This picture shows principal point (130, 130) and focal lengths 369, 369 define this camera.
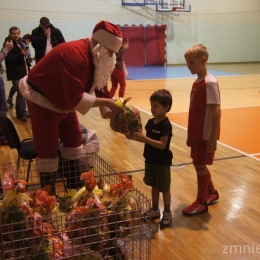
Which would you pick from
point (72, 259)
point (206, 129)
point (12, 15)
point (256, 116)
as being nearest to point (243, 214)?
point (206, 129)

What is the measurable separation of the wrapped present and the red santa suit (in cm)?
16

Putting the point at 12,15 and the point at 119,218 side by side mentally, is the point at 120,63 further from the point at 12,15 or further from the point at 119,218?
the point at 12,15

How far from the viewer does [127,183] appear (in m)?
1.44

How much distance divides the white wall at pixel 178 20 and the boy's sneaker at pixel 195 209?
10844 mm

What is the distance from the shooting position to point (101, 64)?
2227mm

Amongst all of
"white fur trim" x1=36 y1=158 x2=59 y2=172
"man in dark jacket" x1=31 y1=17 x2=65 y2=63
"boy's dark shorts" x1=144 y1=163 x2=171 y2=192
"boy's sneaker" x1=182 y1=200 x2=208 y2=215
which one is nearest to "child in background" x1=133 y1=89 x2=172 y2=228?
"boy's dark shorts" x1=144 y1=163 x2=171 y2=192

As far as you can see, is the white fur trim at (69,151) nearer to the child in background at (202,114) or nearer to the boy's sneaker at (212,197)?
the child in background at (202,114)

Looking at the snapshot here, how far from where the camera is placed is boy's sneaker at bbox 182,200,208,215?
2652 mm

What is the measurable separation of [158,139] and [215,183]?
1042 mm

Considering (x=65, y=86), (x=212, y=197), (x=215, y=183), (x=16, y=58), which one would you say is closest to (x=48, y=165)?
(x=65, y=86)

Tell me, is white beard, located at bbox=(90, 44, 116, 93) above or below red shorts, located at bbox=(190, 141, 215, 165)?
above

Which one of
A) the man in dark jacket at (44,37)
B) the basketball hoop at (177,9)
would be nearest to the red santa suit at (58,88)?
the man in dark jacket at (44,37)

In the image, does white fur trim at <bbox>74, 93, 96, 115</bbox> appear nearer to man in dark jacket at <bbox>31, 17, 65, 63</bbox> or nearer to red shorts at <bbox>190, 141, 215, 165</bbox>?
red shorts at <bbox>190, 141, 215, 165</bbox>

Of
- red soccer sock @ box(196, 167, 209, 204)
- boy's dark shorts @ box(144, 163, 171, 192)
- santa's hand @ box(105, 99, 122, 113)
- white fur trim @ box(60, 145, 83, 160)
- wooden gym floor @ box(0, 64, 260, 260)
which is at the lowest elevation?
wooden gym floor @ box(0, 64, 260, 260)
